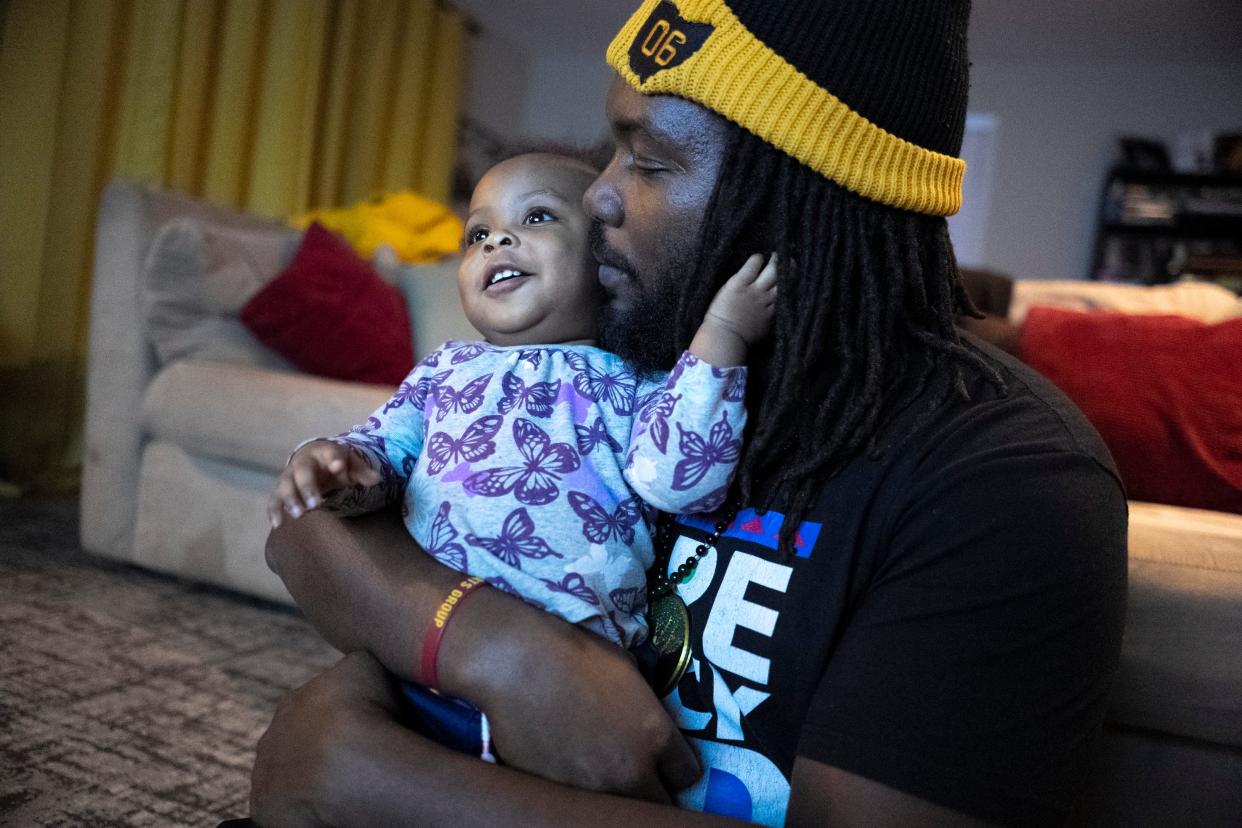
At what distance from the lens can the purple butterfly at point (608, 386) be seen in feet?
3.41

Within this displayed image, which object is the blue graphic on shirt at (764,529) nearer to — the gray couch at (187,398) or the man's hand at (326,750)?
the man's hand at (326,750)

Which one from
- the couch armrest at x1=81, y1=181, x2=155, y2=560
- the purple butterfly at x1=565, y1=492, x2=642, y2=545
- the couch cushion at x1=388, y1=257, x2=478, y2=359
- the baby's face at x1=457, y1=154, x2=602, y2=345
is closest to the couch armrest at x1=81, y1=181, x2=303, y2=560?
the couch armrest at x1=81, y1=181, x2=155, y2=560

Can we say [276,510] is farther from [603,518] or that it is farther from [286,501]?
[603,518]

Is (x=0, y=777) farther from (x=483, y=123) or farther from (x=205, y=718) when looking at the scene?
(x=483, y=123)

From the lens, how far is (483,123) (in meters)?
6.78

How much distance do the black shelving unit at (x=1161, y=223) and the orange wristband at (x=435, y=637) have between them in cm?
606

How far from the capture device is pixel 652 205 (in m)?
0.94

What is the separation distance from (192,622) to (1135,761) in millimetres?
1927

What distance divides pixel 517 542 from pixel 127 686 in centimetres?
126

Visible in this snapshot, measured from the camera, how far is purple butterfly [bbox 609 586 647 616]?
0.92 meters

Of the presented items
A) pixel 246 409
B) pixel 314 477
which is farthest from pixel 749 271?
pixel 246 409

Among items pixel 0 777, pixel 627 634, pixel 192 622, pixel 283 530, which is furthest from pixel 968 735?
pixel 192 622

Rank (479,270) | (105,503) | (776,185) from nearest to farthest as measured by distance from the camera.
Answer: (776,185)
(479,270)
(105,503)

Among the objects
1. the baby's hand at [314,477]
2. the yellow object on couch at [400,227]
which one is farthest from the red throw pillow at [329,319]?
the baby's hand at [314,477]
